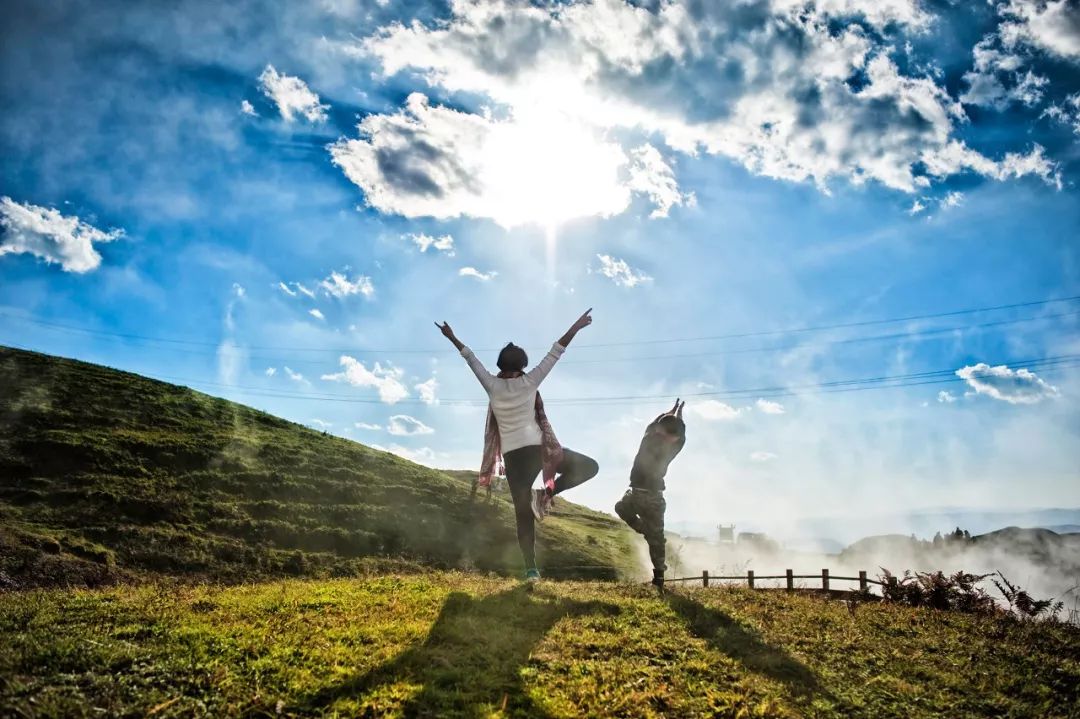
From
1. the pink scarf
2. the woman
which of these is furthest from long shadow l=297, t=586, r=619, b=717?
the pink scarf

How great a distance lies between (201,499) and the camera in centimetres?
2964

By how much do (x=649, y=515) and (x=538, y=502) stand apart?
219cm

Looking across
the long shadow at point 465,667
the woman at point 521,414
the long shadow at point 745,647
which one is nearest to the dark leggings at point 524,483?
the woman at point 521,414

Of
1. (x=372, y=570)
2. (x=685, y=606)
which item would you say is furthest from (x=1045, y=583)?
(x=685, y=606)

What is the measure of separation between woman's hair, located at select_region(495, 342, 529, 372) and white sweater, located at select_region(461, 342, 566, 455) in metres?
0.25

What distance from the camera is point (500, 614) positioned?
7.14 meters

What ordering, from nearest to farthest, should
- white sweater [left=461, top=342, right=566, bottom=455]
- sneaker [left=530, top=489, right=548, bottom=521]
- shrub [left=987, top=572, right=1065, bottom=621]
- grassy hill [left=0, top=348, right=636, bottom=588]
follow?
white sweater [left=461, top=342, right=566, bottom=455]
sneaker [left=530, top=489, right=548, bottom=521]
shrub [left=987, top=572, right=1065, bottom=621]
grassy hill [left=0, top=348, right=636, bottom=588]

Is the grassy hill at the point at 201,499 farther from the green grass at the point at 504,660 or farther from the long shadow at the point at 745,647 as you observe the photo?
the long shadow at the point at 745,647

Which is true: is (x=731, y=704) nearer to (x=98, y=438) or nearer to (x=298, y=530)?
(x=298, y=530)

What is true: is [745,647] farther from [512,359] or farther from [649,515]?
[512,359]

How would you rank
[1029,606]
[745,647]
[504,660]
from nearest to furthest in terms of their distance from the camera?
1. [504,660]
2. [745,647]
3. [1029,606]

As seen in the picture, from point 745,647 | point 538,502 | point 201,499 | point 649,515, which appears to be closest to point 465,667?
point 745,647

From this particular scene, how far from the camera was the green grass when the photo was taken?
14.6 feet

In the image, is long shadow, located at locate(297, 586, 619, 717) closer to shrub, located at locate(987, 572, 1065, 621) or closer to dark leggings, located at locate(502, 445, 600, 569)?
dark leggings, located at locate(502, 445, 600, 569)
